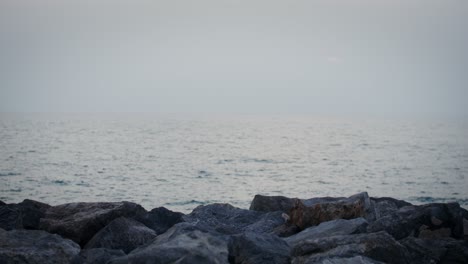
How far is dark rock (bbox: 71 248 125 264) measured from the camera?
5.91 metres

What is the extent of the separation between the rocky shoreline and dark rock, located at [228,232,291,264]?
0.04ft

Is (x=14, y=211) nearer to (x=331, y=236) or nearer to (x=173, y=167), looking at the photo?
(x=331, y=236)

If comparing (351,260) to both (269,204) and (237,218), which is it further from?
(269,204)

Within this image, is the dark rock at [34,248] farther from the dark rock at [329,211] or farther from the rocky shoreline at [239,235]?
the dark rock at [329,211]

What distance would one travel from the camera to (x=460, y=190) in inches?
1683

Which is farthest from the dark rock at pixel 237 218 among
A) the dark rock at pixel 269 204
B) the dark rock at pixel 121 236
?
the dark rock at pixel 121 236

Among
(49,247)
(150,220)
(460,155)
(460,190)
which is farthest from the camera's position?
(460,155)

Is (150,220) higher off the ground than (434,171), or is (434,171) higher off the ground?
(150,220)

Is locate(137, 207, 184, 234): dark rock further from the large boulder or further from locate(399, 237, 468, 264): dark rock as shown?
locate(399, 237, 468, 264): dark rock

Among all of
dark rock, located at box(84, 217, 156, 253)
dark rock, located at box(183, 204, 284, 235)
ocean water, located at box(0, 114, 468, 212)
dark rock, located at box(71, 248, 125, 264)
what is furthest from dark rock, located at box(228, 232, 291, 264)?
ocean water, located at box(0, 114, 468, 212)

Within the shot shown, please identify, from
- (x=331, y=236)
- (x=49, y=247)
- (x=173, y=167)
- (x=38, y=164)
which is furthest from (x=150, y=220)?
(x=38, y=164)

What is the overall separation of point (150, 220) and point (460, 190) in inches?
1598

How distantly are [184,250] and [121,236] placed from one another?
2017mm

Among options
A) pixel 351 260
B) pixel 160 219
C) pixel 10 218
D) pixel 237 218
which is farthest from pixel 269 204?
pixel 351 260
